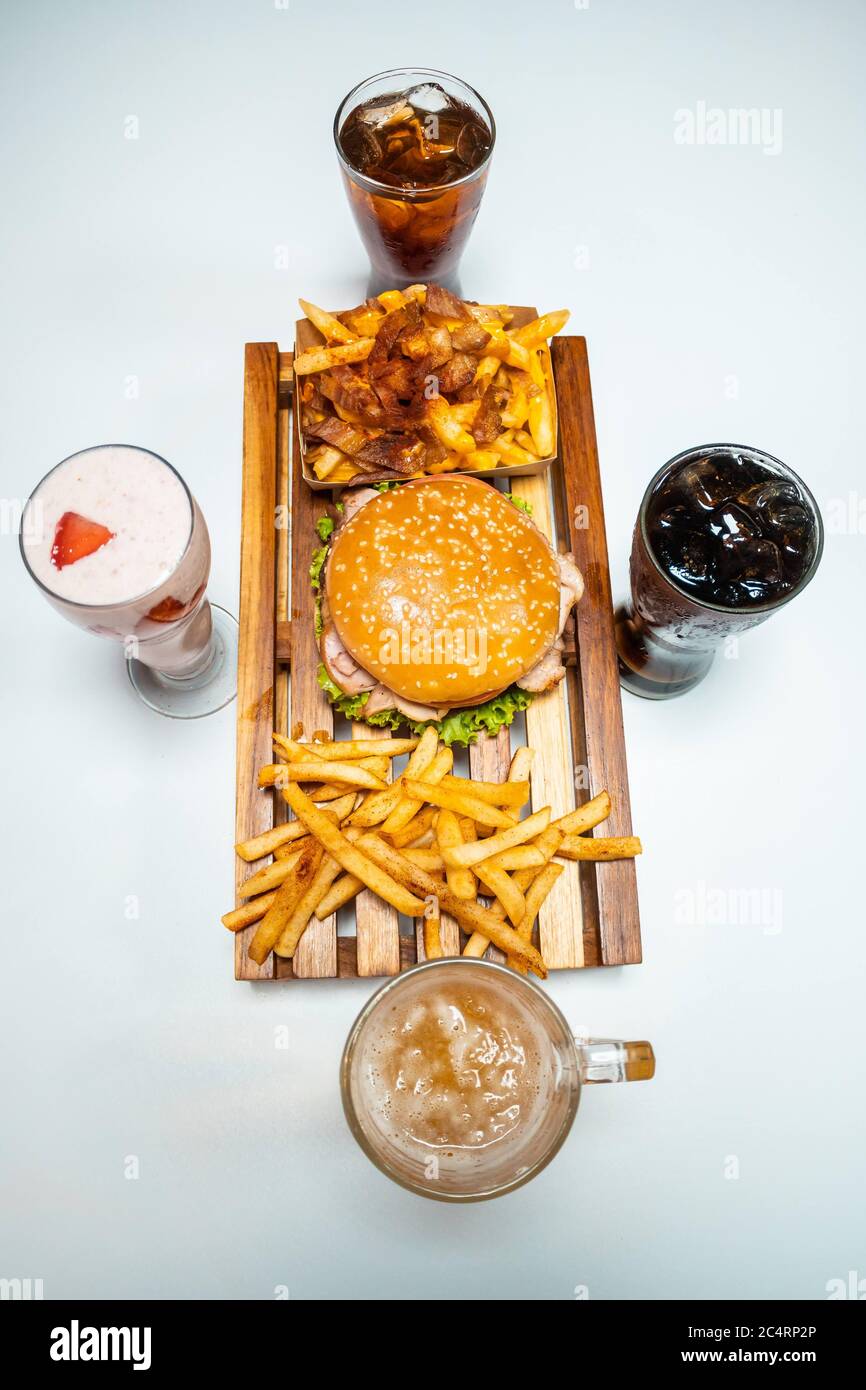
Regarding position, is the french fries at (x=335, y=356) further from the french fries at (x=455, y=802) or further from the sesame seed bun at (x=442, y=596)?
the french fries at (x=455, y=802)

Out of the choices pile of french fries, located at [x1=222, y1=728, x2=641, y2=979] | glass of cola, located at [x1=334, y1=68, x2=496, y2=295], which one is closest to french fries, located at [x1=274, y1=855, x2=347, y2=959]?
pile of french fries, located at [x1=222, y1=728, x2=641, y2=979]

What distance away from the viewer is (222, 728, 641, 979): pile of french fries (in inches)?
87.0

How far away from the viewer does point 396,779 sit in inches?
98.8

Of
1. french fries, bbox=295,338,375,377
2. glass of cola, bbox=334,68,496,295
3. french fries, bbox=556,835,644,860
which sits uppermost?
glass of cola, bbox=334,68,496,295

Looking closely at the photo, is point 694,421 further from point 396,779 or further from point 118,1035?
point 118,1035

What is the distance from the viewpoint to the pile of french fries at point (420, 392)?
95.4 inches

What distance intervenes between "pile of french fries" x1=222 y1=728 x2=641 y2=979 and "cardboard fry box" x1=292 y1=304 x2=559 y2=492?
665mm

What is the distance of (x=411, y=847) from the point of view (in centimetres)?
234

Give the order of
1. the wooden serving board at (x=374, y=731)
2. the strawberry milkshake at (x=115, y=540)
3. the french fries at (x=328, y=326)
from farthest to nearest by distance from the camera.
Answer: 1. the french fries at (x=328, y=326)
2. the wooden serving board at (x=374, y=731)
3. the strawberry milkshake at (x=115, y=540)

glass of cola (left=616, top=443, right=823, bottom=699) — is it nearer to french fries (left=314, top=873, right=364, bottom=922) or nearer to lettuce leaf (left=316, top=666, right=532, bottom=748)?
lettuce leaf (left=316, top=666, right=532, bottom=748)

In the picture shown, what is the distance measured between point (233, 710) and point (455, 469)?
85 cm

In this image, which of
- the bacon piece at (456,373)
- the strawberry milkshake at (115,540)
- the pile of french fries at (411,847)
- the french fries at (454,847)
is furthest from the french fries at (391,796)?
the bacon piece at (456,373)

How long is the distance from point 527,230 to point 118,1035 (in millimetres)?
2540
